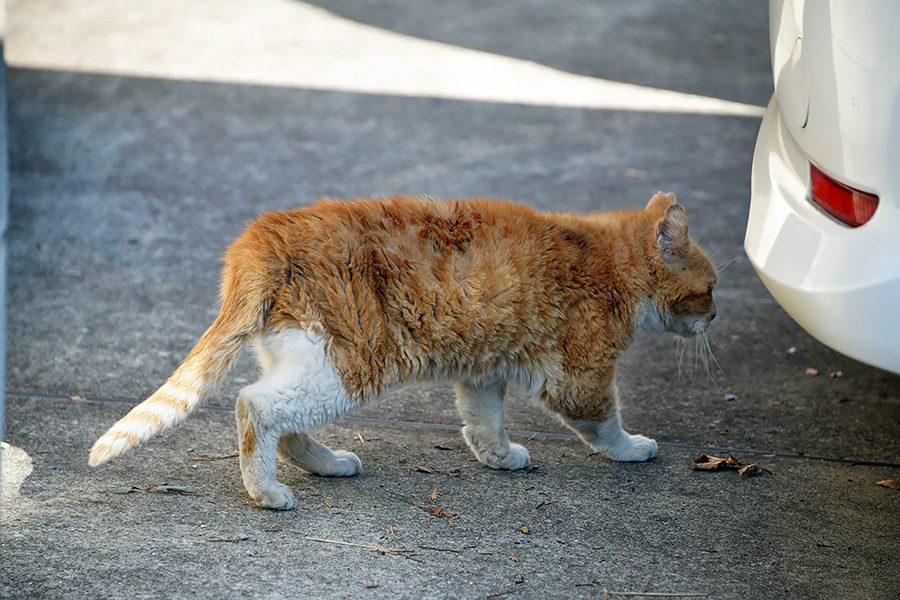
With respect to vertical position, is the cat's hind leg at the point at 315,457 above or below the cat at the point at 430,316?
below

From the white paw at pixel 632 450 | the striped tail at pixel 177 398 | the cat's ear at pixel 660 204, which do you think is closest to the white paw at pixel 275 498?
the striped tail at pixel 177 398

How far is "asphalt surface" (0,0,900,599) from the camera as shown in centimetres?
294

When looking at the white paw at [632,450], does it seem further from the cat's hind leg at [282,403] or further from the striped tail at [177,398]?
the striped tail at [177,398]

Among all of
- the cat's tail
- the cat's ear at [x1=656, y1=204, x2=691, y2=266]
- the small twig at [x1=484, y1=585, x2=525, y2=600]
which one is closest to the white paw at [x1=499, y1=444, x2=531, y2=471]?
the small twig at [x1=484, y1=585, x2=525, y2=600]

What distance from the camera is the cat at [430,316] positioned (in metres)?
3.10

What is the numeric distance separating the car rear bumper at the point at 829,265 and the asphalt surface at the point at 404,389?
0.82 meters

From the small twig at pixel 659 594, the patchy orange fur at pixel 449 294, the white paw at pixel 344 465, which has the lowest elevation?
the white paw at pixel 344 465

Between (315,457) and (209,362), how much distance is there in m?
0.60

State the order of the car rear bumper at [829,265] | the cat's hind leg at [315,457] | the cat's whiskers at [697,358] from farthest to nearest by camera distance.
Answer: the cat's whiskers at [697,358]
the cat's hind leg at [315,457]
the car rear bumper at [829,265]

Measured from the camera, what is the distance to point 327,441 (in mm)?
3875

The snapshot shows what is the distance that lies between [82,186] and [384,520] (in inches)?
168

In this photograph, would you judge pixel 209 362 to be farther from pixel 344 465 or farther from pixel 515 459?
pixel 515 459

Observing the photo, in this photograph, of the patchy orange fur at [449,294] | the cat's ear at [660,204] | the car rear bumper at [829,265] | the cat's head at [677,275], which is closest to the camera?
the car rear bumper at [829,265]

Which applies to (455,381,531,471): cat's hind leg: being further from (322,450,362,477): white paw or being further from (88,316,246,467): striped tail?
(88,316,246,467): striped tail
